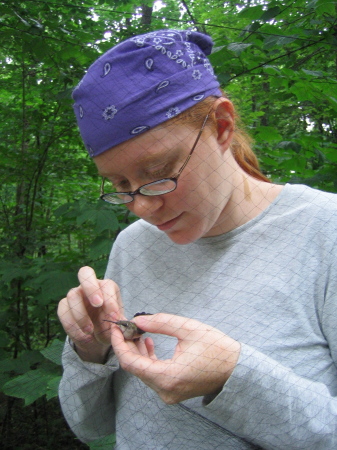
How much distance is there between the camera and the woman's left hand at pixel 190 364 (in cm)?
76

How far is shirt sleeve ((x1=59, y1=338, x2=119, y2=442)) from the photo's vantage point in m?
1.08

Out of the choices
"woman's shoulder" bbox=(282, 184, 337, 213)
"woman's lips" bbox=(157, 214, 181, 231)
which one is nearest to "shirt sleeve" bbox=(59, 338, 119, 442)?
"woman's lips" bbox=(157, 214, 181, 231)

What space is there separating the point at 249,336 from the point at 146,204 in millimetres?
353

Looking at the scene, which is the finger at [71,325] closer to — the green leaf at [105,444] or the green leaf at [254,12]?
the green leaf at [105,444]

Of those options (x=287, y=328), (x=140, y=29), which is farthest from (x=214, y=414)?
(x=140, y=29)

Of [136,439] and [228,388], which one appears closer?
[228,388]

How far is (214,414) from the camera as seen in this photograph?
82 centimetres

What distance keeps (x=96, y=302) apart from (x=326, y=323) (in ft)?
1.58

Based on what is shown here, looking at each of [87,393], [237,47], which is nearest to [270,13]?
[237,47]

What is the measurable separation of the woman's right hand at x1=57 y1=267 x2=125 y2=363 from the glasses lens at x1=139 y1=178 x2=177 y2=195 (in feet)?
0.80

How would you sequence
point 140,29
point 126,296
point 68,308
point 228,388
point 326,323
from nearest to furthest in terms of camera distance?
point 228,388
point 326,323
point 68,308
point 126,296
point 140,29

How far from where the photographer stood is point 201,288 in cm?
103

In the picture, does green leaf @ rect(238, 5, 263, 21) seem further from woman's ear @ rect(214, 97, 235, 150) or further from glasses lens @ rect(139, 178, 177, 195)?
glasses lens @ rect(139, 178, 177, 195)

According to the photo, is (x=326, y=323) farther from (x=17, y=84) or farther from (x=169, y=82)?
(x=17, y=84)
